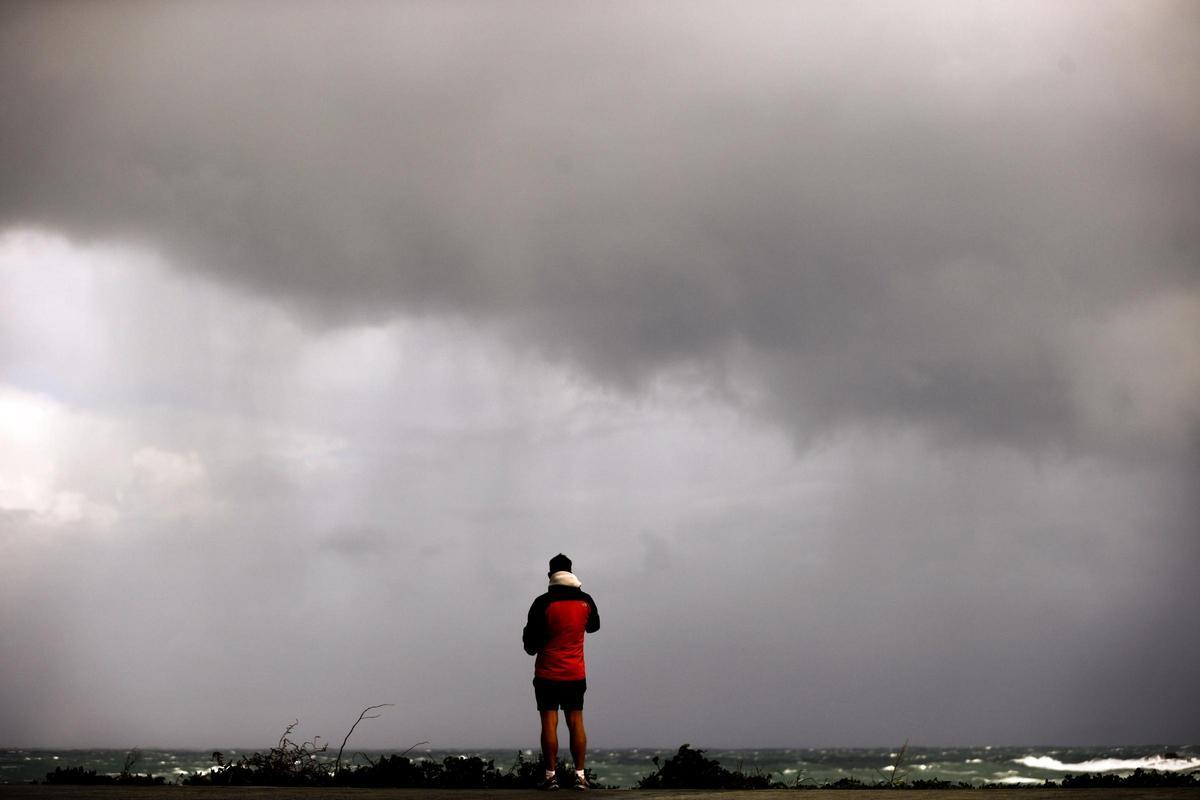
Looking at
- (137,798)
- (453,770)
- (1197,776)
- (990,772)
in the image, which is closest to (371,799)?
(137,798)

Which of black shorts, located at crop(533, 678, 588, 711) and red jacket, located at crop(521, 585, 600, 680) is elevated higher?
red jacket, located at crop(521, 585, 600, 680)

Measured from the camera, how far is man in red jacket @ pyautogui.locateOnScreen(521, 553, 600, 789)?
10453mm

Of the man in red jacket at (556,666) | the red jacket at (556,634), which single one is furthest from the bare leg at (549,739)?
the red jacket at (556,634)

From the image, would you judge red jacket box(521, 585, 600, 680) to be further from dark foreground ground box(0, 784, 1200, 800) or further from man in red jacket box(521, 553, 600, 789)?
dark foreground ground box(0, 784, 1200, 800)

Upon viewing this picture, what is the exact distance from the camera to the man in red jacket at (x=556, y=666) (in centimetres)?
1045

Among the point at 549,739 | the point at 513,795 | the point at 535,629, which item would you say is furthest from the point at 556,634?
the point at 513,795

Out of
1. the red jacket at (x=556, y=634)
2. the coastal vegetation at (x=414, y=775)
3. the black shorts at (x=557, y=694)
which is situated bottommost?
the coastal vegetation at (x=414, y=775)

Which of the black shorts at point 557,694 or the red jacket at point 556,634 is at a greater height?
the red jacket at point 556,634

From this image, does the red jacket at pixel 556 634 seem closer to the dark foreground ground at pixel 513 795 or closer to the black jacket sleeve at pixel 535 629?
the black jacket sleeve at pixel 535 629

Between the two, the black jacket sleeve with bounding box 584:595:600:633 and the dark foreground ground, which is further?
the black jacket sleeve with bounding box 584:595:600:633

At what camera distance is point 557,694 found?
10.5 meters

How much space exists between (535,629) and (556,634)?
0.21 metres

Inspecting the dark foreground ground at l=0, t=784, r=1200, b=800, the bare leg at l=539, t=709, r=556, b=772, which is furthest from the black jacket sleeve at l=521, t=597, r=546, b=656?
the dark foreground ground at l=0, t=784, r=1200, b=800

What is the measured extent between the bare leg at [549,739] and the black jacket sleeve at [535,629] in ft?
2.08
